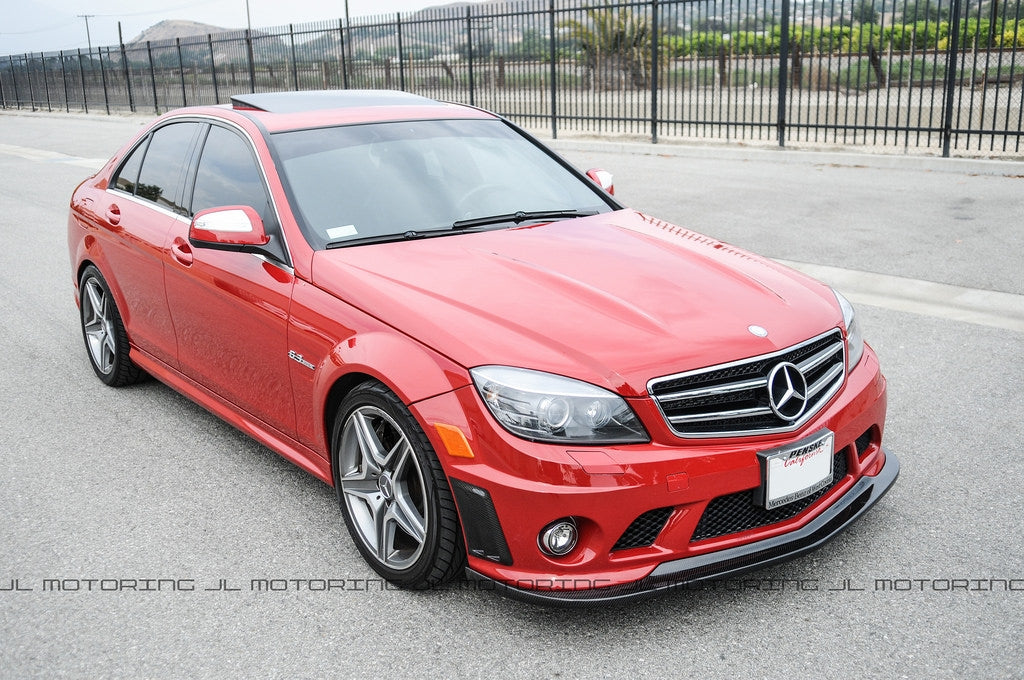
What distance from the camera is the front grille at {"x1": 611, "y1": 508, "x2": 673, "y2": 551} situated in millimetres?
2895

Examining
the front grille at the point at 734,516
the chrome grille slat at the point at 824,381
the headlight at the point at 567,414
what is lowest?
the front grille at the point at 734,516

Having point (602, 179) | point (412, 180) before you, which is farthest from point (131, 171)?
point (602, 179)

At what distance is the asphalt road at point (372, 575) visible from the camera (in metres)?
2.97

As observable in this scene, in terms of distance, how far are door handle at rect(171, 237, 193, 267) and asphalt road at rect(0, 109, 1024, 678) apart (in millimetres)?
935

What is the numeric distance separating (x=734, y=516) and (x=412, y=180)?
207 centimetres

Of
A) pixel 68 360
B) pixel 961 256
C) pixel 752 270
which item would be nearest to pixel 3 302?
pixel 68 360

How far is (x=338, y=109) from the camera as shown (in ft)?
15.0

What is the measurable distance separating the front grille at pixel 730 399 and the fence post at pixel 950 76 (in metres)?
11.8

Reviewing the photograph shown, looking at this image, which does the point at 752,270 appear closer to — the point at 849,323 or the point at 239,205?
the point at 849,323

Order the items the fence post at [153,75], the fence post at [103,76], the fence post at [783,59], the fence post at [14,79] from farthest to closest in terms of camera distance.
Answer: the fence post at [14,79], the fence post at [103,76], the fence post at [153,75], the fence post at [783,59]

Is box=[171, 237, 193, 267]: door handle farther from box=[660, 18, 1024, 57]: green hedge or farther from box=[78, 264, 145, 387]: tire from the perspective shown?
box=[660, 18, 1024, 57]: green hedge

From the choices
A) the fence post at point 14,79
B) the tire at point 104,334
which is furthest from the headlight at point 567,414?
the fence post at point 14,79

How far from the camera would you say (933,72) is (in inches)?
532

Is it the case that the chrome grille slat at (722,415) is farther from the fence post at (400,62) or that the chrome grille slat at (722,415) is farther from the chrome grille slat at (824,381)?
the fence post at (400,62)
